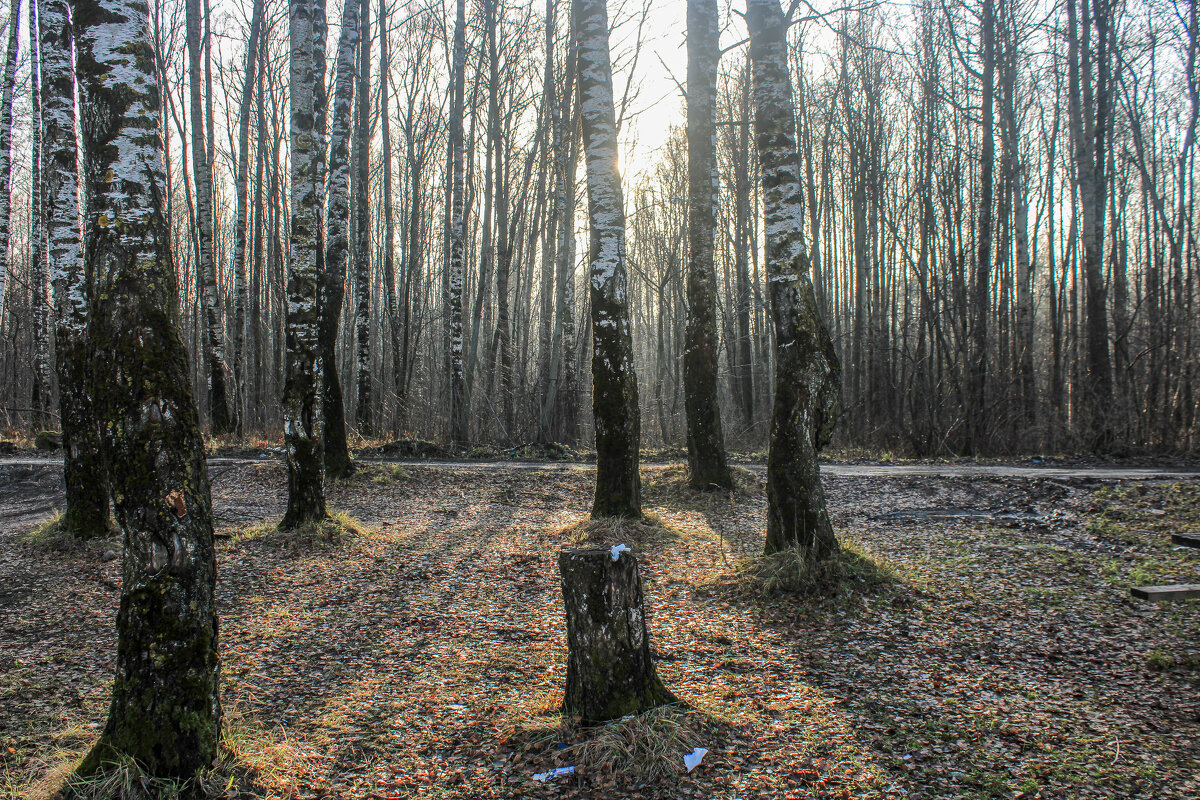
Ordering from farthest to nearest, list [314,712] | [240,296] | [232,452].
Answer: [240,296]
[232,452]
[314,712]

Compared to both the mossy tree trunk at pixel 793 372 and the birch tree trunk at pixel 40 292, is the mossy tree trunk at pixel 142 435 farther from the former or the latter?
the birch tree trunk at pixel 40 292

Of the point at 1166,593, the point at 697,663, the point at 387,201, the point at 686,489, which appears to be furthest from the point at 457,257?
the point at 1166,593

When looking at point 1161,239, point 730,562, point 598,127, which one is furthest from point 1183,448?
point 598,127

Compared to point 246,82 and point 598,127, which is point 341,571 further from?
point 246,82

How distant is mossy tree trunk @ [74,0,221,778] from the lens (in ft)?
8.32

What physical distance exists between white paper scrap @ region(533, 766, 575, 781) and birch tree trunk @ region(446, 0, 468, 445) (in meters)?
12.5

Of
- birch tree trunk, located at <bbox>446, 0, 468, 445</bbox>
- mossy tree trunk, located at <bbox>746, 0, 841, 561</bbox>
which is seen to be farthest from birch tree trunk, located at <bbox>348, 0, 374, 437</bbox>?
mossy tree trunk, located at <bbox>746, 0, 841, 561</bbox>

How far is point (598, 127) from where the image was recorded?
748 centimetres

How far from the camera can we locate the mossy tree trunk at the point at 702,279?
907 cm

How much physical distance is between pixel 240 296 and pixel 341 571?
1360cm

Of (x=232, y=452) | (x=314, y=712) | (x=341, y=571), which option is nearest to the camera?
(x=314, y=712)

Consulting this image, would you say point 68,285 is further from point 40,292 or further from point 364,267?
point 40,292

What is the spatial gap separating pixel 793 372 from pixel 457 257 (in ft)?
39.6

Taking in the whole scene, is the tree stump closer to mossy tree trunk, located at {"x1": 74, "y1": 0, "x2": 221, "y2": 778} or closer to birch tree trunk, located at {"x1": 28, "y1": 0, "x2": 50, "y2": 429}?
mossy tree trunk, located at {"x1": 74, "y1": 0, "x2": 221, "y2": 778}
